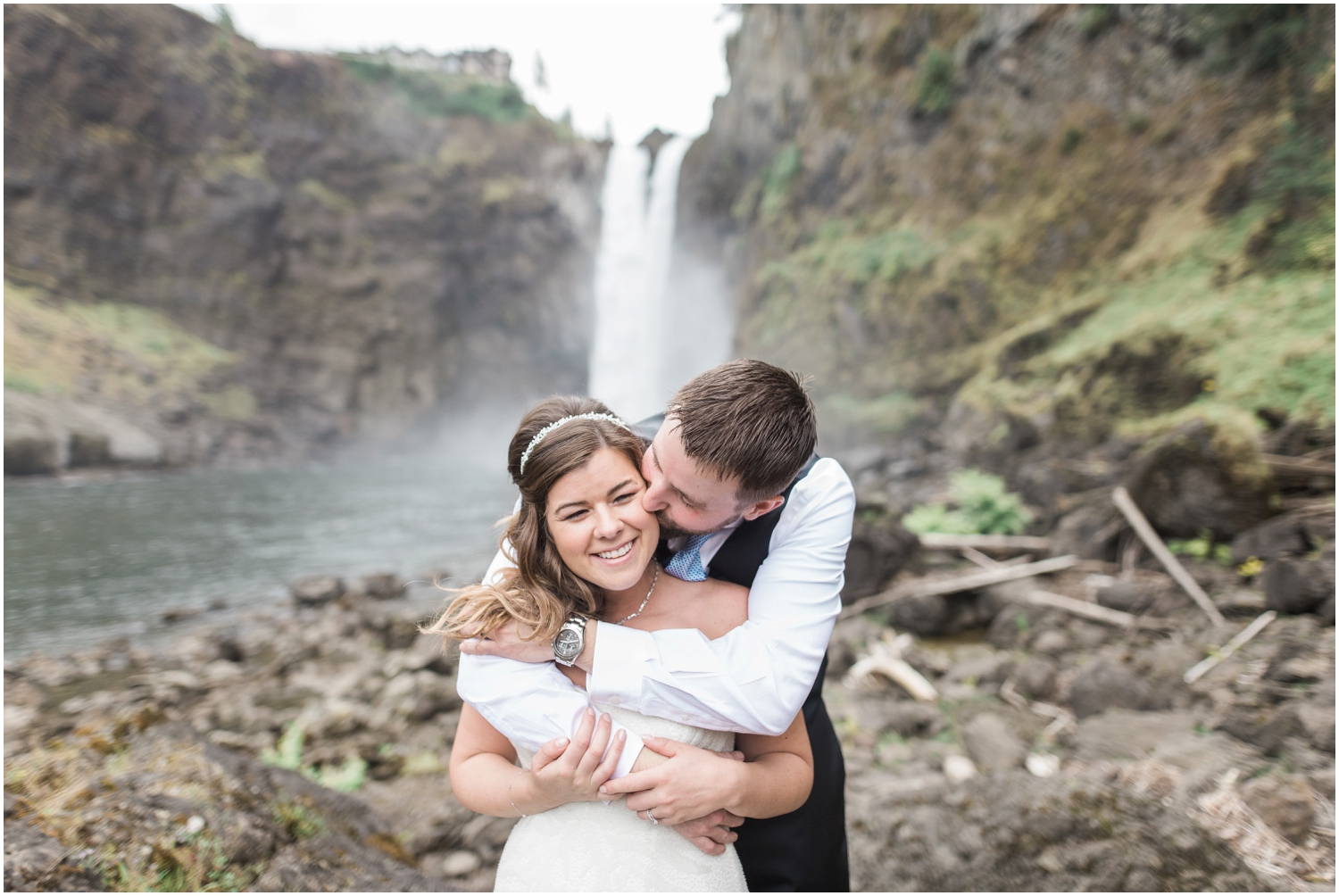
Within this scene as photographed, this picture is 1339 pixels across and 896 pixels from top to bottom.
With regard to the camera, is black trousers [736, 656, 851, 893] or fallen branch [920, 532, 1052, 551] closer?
black trousers [736, 656, 851, 893]

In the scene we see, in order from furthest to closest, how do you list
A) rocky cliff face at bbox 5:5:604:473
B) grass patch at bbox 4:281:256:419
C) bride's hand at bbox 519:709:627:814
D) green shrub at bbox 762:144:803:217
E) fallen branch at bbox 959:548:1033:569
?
1. rocky cliff face at bbox 5:5:604:473
2. green shrub at bbox 762:144:803:217
3. grass patch at bbox 4:281:256:419
4. fallen branch at bbox 959:548:1033:569
5. bride's hand at bbox 519:709:627:814

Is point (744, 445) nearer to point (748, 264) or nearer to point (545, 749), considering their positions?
point (545, 749)

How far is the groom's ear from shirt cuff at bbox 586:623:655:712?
0.59 metres

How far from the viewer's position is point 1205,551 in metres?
5.41

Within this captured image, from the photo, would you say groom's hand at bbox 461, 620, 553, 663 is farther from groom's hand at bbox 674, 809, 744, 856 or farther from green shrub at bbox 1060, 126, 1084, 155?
green shrub at bbox 1060, 126, 1084, 155

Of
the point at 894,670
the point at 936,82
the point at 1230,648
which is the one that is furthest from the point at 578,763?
the point at 936,82

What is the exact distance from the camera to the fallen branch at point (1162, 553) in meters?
4.83

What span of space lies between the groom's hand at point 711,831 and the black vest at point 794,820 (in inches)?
13.9

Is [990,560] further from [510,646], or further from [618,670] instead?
[510,646]

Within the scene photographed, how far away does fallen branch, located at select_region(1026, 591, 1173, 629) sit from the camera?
5.09m

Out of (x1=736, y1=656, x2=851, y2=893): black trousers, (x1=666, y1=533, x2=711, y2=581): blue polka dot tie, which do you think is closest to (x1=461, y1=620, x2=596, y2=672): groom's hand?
(x1=666, y1=533, x2=711, y2=581): blue polka dot tie

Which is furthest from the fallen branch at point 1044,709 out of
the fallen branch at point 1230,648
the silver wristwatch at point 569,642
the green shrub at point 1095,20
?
the green shrub at point 1095,20

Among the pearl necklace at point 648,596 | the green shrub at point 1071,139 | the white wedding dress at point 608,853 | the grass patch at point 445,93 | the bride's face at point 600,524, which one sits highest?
the grass patch at point 445,93

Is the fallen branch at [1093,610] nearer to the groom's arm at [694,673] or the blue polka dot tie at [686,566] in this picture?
the groom's arm at [694,673]
